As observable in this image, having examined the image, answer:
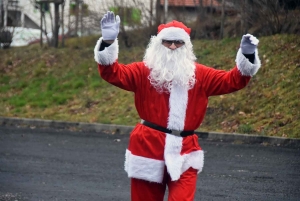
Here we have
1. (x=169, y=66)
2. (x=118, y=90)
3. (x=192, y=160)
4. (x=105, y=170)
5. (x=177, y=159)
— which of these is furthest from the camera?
(x=118, y=90)

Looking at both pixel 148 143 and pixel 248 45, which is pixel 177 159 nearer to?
→ pixel 148 143

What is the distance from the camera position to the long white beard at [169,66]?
20.0 feet

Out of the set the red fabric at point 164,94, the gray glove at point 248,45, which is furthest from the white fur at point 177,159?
the gray glove at point 248,45

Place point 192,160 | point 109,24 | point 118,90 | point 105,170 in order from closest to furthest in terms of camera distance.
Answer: point 109,24 → point 192,160 → point 105,170 → point 118,90

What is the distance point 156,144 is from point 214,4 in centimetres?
1835

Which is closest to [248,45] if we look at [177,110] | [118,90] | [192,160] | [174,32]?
[174,32]

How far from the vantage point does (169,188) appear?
240 inches

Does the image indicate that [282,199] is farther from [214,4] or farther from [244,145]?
[214,4]

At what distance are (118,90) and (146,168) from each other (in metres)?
14.8

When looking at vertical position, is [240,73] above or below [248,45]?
below

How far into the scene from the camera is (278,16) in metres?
21.0

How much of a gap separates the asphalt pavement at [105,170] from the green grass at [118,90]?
4.52 feet

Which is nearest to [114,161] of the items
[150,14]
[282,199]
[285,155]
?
[285,155]

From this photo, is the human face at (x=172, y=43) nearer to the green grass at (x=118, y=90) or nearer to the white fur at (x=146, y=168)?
the white fur at (x=146, y=168)
